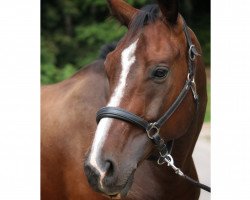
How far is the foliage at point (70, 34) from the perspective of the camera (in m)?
3.38

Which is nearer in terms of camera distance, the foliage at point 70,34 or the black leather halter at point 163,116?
the black leather halter at point 163,116

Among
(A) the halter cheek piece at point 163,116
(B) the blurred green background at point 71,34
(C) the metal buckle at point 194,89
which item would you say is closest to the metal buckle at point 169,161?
(A) the halter cheek piece at point 163,116

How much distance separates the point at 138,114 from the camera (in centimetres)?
167

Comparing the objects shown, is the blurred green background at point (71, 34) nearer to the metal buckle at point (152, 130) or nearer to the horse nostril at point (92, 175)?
the metal buckle at point (152, 130)

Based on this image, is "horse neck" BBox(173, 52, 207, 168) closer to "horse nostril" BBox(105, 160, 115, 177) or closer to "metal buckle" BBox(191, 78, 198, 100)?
"metal buckle" BBox(191, 78, 198, 100)

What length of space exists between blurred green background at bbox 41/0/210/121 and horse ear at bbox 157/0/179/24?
1.37 meters

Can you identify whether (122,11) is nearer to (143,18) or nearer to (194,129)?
(143,18)

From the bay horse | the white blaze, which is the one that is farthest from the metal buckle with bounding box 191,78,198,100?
the white blaze
